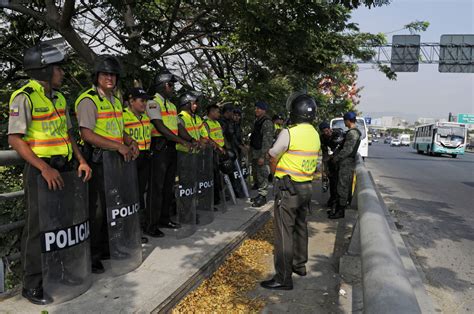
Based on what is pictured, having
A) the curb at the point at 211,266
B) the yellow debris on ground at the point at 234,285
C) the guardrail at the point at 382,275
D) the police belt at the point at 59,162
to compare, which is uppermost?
the police belt at the point at 59,162

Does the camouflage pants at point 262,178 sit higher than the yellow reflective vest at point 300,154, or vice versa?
the yellow reflective vest at point 300,154

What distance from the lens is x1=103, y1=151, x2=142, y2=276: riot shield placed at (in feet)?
11.4

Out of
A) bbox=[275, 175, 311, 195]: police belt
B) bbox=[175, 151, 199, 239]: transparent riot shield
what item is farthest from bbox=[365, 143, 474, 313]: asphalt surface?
bbox=[175, 151, 199, 239]: transparent riot shield

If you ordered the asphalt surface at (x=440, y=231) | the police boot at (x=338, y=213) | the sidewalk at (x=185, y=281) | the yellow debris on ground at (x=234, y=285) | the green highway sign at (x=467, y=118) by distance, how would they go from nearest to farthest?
the sidewalk at (x=185, y=281)
the yellow debris on ground at (x=234, y=285)
the asphalt surface at (x=440, y=231)
the police boot at (x=338, y=213)
the green highway sign at (x=467, y=118)

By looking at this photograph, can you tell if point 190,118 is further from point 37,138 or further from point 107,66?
point 37,138

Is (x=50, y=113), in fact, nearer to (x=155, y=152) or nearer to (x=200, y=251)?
(x=155, y=152)

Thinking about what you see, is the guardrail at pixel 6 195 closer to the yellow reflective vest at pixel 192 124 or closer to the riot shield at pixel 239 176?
the yellow reflective vest at pixel 192 124

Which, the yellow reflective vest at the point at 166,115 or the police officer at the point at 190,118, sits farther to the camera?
the police officer at the point at 190,118

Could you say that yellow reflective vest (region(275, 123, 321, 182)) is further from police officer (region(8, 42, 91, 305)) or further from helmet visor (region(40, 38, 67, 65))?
helmet visor (region(40, 38, 67, 65))

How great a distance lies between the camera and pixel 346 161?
6.57m

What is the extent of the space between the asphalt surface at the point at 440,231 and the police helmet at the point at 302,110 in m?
2.15

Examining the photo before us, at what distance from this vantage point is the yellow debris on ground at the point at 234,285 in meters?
3.35

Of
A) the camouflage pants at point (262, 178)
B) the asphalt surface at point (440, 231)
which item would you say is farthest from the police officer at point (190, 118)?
the asphalt surface at point (440, 231)

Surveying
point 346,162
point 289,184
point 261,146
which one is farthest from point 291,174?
point 261,146
